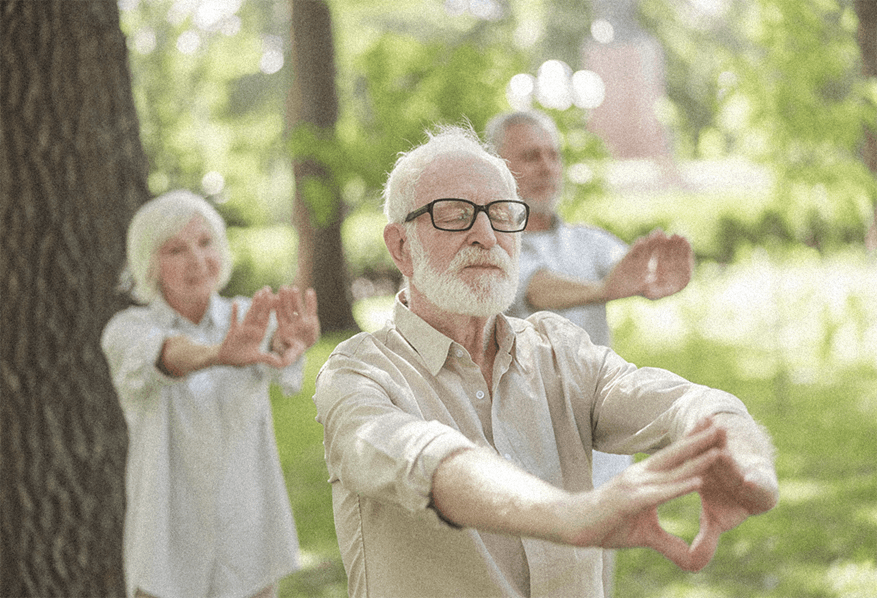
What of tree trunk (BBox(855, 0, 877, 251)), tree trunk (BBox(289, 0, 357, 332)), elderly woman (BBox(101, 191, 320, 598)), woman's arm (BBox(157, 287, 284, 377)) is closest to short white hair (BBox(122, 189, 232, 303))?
elderly woman (BBox(101, 191, 320, 598))

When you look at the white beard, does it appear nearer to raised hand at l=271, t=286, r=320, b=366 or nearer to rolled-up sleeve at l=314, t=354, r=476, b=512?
rolled-up sleeve at l=314, t=354, r=476, b=512

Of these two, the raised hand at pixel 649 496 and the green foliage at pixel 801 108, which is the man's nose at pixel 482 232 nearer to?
the raised hand at pixel 649 496

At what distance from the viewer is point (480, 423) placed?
2293 millimetres

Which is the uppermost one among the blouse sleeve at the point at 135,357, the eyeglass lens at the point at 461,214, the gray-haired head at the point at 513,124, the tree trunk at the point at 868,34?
the tree trunk at the point at 868,34

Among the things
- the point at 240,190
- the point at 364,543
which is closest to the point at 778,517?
the point at 364,543

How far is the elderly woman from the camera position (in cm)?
373

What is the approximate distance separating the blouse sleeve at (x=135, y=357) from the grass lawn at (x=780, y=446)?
9.88 feet

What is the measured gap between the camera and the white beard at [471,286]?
233cm

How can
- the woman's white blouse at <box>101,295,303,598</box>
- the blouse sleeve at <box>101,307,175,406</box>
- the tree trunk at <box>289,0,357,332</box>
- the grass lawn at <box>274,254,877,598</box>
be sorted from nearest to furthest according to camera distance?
the blouse sleeve at <box>101,307,175,406</box> < the woman's white blouse at <box>101,295,303,598</box> < the grass lawn at <box>274,254,877,598</box> < the tree trunk at <box>289,0,357,332</box>

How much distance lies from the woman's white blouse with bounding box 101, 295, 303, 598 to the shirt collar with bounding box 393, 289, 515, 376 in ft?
4.93

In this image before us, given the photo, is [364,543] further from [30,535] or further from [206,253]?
[30,535]

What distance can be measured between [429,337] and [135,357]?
1749mm

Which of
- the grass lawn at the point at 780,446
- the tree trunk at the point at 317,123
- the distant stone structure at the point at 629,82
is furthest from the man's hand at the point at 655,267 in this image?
the distant stone structure at the point at 629,82

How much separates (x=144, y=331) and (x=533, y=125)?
195cm
